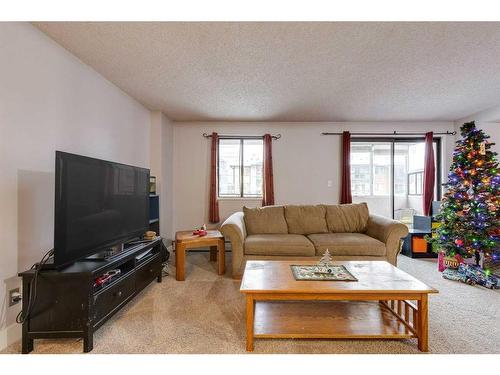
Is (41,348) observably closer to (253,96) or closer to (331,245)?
(331,245)

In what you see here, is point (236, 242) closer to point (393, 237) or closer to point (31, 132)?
point (393, 237)

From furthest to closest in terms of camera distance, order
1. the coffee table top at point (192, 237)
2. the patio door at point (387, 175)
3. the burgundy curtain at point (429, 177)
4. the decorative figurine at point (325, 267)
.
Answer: the patio door at point (387, 175) < the burgundy curtain at point (429, 177) < the coffee table top at point (192, 237) < the decorative figurine at point (325, 267)

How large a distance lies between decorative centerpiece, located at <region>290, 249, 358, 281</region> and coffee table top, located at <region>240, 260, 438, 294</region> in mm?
49

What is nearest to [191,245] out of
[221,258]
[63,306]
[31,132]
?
[221,258]

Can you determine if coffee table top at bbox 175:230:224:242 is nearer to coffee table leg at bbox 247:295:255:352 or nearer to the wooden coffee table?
the wooden coffee table

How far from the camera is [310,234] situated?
357cm

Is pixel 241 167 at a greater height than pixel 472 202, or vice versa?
pixel 241 167

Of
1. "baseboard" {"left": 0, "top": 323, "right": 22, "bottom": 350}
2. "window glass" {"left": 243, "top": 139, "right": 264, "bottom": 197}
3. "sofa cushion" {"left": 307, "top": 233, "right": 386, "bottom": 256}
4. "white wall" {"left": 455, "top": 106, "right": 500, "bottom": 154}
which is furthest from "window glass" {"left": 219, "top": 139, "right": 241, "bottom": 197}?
"white wall" {"left": 455, "top": 106, "right": 500, "bottom": 154}

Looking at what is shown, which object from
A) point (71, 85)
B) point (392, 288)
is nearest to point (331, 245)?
point (392, 288)

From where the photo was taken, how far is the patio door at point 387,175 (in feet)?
15.6

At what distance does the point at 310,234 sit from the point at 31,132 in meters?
3.27

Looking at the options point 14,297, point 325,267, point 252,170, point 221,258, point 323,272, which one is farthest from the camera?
point 252,170

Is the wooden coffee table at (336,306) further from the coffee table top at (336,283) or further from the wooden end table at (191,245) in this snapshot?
the wooden end table at (191,245)

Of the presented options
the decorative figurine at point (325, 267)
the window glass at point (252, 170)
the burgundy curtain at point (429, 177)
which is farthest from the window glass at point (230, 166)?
the burgundy curtain at point (429, 177)
